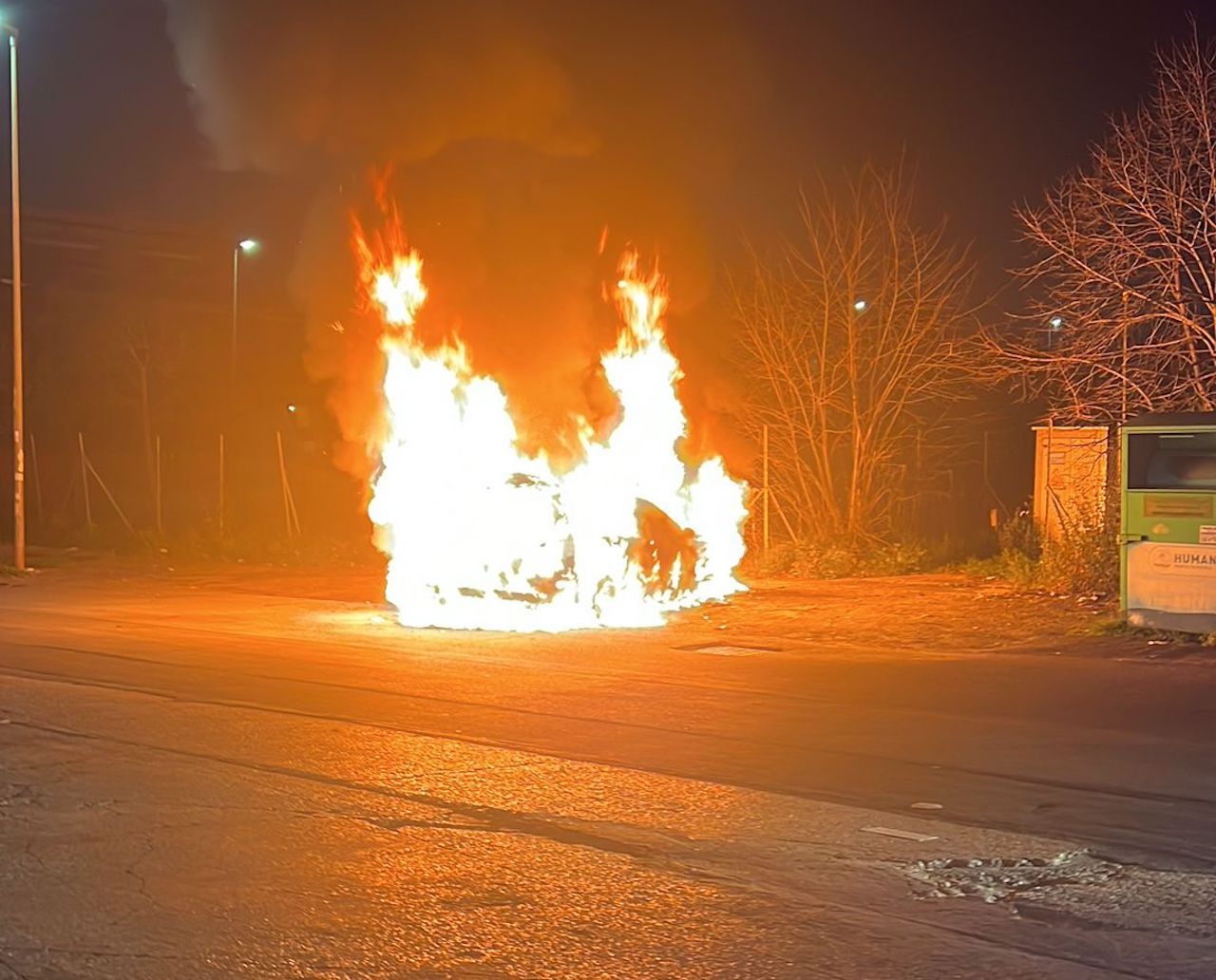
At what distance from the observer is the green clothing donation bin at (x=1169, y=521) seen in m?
13.4

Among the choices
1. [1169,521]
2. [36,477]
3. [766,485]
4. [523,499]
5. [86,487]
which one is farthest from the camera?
[36,477]

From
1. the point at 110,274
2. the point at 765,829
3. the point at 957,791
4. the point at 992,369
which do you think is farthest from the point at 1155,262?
the point at 110,274

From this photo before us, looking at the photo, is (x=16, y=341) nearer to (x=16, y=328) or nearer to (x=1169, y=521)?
(x=16, y=328)

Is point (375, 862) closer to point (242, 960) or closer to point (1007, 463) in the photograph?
point (242, 960)

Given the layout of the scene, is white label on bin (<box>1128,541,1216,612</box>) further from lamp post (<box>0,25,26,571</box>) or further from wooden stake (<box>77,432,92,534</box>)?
wooden stake (<box>77,432,92,534</box>)

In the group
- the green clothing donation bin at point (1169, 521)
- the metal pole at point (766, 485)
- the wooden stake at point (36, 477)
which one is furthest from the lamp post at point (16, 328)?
the green clothing donation bin at point (1169, 521)

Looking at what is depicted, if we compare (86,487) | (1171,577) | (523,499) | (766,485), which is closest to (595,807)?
(1171,577)

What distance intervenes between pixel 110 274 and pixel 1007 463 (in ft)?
102

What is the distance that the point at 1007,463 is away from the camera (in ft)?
108

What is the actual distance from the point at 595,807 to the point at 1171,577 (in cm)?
845

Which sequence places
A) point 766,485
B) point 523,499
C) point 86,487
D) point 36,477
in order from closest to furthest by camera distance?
point 523,499
point 766,485
point 86,487
point 36,477

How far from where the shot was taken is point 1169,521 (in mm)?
13609

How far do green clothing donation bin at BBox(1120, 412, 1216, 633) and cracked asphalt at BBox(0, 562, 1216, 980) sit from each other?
1.93ft

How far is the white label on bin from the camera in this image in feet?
43.9
